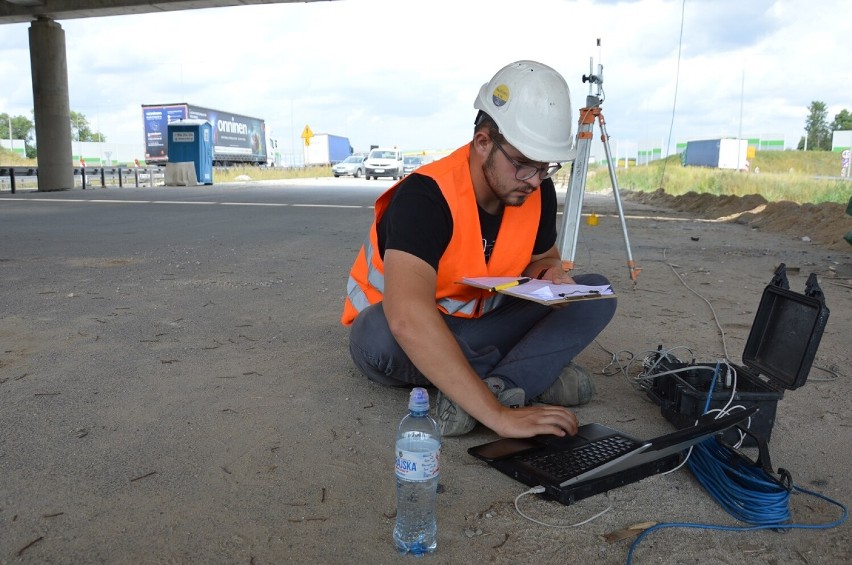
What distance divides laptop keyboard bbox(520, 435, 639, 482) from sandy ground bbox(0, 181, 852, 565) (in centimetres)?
9

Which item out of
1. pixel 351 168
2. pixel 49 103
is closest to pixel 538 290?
pixel 49 103

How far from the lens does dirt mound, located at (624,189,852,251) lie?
29.2 feet

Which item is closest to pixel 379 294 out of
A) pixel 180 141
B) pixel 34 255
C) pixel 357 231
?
pixel 34 255

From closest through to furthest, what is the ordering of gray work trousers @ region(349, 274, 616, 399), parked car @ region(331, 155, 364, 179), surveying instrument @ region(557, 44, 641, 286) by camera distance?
gray work trousers @ region(349, 274, 616, 399)
surveying instrument @ region(557, 44, 641, 286)
parked car @ region(331, 155, 364, 179)

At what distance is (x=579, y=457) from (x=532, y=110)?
3.58 ft

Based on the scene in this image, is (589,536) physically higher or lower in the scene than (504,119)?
lower

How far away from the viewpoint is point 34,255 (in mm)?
6402

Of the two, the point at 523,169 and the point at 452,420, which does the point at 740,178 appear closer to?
the point at 523,169

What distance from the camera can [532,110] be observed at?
7.34 ft

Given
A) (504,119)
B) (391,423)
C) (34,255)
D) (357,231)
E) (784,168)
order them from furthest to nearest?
(784,168) → (357,231) → (34,255) → (391,423) → (504,119)

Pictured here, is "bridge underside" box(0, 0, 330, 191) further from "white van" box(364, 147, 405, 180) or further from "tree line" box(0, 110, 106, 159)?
"tree line" box(0, 110, 106, 159)

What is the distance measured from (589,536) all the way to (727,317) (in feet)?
9.73

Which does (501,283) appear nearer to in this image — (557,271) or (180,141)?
(557,271)

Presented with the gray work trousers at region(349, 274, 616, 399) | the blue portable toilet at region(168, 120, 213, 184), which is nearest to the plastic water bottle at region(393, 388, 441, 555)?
the gray work trousers at region(349, 274, 616, 399)
